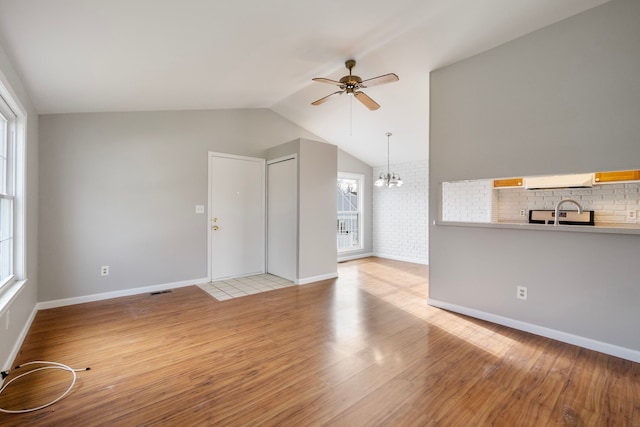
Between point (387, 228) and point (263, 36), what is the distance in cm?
535

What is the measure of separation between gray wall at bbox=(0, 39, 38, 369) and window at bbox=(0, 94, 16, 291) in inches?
6.6

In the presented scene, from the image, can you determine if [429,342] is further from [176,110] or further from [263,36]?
[176,110]

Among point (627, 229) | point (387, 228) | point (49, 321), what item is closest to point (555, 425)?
point (627, 229)

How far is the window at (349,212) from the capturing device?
694 centimetres

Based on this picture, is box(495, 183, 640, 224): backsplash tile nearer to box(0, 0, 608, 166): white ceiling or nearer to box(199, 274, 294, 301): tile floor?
box(0, 0, 608, 166): white ceiling

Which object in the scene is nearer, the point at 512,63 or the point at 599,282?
the point at 599,282

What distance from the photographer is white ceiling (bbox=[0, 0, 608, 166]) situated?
6.37 feet

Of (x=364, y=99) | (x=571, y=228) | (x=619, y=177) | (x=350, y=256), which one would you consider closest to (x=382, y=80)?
(x=364, y=99)

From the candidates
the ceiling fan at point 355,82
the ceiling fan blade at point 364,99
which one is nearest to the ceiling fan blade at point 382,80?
the ceiling fan at point 355,82

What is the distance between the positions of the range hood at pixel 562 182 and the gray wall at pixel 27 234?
219 inches

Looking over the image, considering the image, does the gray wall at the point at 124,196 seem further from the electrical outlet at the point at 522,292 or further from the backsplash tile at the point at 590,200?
the backsplash tile at the point at 590,200

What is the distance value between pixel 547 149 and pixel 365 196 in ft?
15.2

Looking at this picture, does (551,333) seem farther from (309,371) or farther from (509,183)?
(509,183)

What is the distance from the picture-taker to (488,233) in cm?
313
